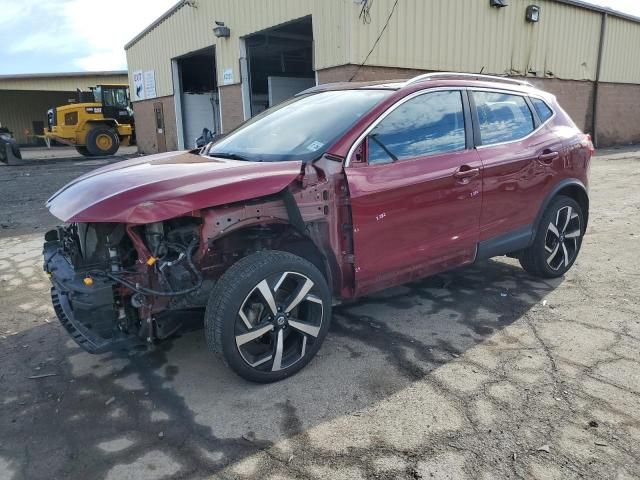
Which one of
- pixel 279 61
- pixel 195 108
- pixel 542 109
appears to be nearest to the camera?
pixel 542 109

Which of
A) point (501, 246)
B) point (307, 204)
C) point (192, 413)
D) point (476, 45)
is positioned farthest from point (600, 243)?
point (476, 45)

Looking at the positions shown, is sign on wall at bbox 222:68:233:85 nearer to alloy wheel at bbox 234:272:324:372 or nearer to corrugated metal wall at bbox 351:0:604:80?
corrugated metal wall at bbox 351:0:604:80

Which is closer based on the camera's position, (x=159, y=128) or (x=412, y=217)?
(x=412, y=217)

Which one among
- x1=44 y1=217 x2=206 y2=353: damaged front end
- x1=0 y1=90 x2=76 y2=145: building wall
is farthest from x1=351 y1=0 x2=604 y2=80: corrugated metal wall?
x1=0 y1=90 x2=76 y2=145: building wall

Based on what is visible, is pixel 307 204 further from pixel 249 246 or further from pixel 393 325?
pixel 393 325

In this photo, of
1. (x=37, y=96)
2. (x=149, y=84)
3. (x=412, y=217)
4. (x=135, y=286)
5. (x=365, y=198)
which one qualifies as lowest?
(x=135, y=286)

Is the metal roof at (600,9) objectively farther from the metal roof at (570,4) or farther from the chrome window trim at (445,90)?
the chrome window trim at (445,90)

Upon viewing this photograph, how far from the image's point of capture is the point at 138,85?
68.6 ft

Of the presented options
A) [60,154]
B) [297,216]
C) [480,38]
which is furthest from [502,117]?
[60,154]

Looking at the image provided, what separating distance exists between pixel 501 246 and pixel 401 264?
111 centimetres

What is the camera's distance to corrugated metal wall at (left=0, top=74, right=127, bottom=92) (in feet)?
106

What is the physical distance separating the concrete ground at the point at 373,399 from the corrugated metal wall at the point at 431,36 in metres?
7.63

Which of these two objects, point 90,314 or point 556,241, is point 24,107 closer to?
point 90,314

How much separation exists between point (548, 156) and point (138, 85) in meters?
20.0
